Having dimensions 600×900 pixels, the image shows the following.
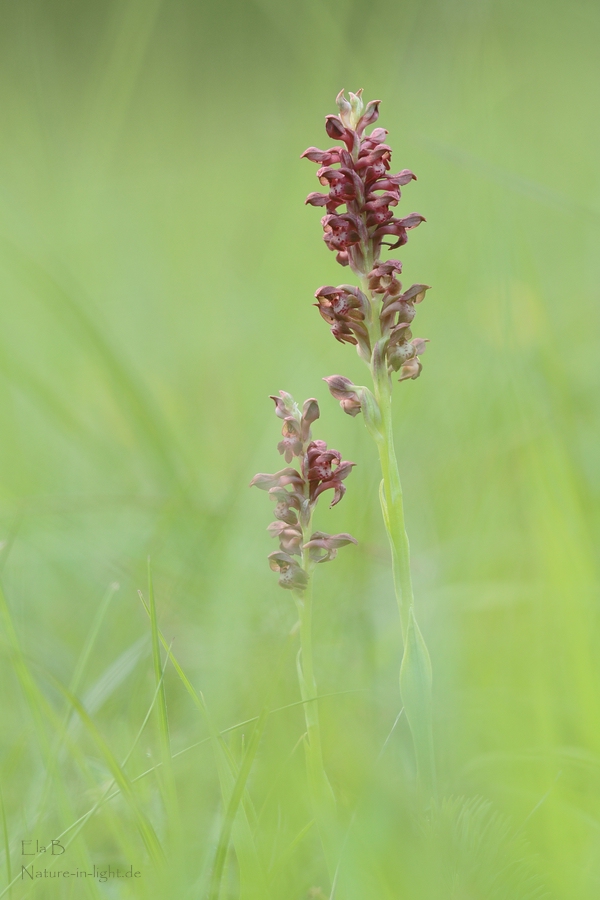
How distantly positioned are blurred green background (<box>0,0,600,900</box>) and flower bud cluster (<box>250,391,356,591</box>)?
0.71 feet

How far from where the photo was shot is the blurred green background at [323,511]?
118 cm

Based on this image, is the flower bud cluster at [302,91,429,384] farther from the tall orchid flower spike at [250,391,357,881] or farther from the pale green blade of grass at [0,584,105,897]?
the pale green blade of grass at [0,584,105,897]

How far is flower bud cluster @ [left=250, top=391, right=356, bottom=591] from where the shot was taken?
50.7 inches

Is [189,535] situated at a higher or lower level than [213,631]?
higher

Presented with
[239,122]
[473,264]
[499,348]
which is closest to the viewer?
[499,348]

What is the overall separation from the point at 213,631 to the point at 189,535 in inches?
19.9

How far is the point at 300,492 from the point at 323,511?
1.44 meters

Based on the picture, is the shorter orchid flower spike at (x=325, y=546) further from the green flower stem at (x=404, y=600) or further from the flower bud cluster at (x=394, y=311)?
the flower bud cluster at (x=394, y=311)

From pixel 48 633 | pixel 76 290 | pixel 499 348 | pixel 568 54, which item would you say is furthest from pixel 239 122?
pixel 48 633

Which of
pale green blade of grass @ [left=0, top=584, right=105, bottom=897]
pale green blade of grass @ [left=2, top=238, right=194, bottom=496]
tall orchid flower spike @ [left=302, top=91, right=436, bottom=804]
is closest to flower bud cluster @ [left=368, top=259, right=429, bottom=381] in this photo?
tall orchid flower spike @ [left=302, top=91, right=436, bottom=804]

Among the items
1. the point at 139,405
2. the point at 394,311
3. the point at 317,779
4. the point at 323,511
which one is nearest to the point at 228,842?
the point at 317,779

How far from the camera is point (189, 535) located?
7.46 ft

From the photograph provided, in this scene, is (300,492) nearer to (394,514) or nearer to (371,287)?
(394,514)

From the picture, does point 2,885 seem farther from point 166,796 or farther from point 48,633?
point 48,633
